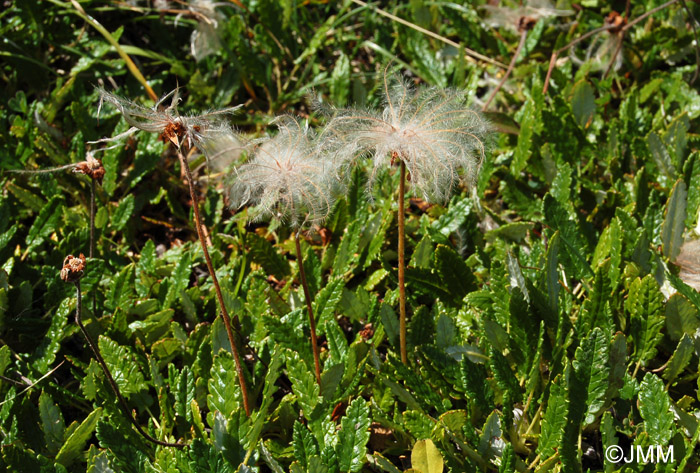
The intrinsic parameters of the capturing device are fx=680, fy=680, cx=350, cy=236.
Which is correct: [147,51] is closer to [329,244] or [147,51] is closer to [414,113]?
[329,244]

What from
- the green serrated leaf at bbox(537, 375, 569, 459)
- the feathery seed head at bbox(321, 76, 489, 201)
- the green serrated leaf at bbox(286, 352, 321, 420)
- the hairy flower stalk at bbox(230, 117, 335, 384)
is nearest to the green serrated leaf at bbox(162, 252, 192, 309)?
the green serrated leaf at bbox(286, 352, 321, 420)

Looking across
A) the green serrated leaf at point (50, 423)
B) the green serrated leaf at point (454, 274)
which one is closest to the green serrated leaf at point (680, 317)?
the green serrated leaf at point (454, 274)

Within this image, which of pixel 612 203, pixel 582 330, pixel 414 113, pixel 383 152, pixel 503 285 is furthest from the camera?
pixel 612 203

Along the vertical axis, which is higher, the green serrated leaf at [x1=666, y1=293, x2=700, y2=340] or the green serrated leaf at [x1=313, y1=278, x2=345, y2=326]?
the green serrated leaf at [x1=666, y1=293, x2=700, y2=340]

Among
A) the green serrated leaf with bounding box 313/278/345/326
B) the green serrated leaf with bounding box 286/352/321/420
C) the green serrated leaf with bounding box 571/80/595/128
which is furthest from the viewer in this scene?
the green serrated leaf with bounding box 571/80/595/128

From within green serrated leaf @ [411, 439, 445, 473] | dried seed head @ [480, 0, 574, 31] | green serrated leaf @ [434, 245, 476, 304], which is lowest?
green serrated leaf @ [411, 439, 445, 473]

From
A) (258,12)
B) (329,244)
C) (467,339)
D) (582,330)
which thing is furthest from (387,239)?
(258,12)

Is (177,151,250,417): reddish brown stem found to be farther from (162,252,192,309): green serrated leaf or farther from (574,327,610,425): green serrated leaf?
(574,327,610,425): green serrated leaf
